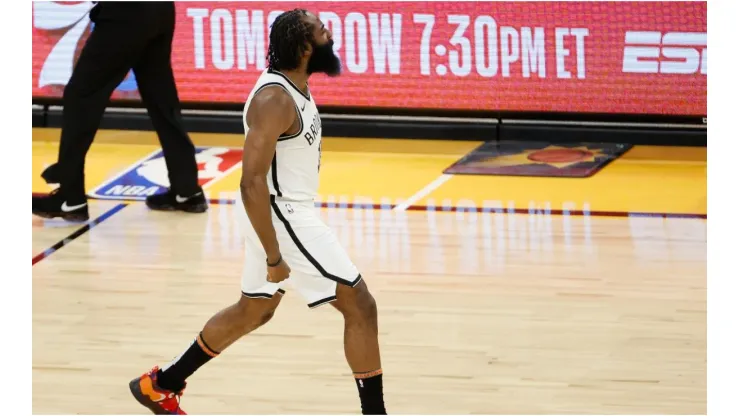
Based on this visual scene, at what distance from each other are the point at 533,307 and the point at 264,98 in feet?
7.37

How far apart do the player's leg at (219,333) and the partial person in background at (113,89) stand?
117 inches

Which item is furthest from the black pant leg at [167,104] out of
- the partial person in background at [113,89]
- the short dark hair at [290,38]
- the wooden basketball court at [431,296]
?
the short dark hair at [290,38]

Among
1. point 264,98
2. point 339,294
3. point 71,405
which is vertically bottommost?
point 71,405

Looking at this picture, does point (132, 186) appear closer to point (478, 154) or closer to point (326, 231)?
point (478, 154)

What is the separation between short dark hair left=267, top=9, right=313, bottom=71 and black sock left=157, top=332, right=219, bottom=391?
3.28 feet

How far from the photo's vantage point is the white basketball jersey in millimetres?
3826

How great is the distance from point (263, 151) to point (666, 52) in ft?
17.7

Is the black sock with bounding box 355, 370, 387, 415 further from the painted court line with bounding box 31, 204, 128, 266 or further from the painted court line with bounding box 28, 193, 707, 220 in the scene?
the painted court line with bounding box 28, 193, 707, 220

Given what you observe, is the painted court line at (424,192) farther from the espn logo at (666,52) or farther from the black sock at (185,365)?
the black sock at (185,365)

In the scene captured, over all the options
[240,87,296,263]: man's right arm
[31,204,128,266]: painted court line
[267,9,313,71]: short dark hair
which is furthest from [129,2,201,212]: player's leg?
[240,87,296,263]: man's right arm

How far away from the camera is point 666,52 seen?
8.47 meters

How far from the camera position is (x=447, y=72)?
8758 millimetres

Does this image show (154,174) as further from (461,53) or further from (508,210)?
(508,210)

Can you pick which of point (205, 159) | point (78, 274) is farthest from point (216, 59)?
point (78, 274)
